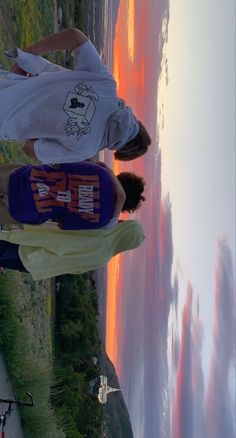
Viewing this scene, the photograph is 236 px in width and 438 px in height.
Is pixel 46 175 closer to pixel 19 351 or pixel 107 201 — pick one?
pixel 107 201

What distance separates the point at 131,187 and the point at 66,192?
620 millimetres

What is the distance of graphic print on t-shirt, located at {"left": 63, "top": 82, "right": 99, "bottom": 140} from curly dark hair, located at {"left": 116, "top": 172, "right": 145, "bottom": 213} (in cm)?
106

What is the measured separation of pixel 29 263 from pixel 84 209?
0.72 m

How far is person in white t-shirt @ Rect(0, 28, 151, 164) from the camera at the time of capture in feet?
13.0

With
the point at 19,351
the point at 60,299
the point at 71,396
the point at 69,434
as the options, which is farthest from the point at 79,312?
the point at 19,351

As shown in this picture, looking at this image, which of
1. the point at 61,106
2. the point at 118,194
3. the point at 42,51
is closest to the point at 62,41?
the point at 42,51

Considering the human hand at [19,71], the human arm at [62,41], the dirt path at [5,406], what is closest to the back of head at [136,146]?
the human arm at [62,41]

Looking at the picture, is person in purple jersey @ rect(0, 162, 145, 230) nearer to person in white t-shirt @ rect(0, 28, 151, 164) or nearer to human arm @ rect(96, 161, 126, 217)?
human arm @ rect(96, 161, 126, 217)

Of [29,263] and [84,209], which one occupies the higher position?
[84,209]

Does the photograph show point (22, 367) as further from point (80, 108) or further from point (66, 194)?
point (80, 108)

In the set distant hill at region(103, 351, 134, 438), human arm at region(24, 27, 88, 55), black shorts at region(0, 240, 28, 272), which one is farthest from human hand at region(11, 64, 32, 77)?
distant hill at region(103, 351, 134, 438)

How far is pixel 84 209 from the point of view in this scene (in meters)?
4.82

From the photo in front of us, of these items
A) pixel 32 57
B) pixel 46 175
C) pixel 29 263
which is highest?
pixel 32 57

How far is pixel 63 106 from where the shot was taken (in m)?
3.97
